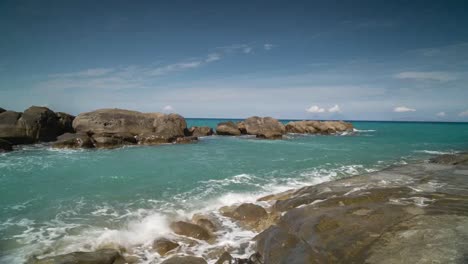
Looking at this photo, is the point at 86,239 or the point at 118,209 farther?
the point at 118,209

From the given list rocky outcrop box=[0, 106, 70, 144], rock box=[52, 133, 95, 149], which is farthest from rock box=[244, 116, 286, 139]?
rocky outcrop box=[0, 106, 70, 144]

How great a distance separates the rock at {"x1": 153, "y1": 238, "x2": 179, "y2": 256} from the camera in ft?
23.9

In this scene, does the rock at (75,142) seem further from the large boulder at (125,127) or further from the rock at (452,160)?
the rock at (452,160)

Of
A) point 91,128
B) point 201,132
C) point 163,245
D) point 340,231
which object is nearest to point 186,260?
point 163,245

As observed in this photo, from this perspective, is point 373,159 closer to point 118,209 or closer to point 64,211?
point 118,209

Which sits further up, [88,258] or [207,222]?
[88,258]

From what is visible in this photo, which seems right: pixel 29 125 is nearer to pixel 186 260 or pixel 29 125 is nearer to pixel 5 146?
pixel 5 146

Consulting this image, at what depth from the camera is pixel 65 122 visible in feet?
111

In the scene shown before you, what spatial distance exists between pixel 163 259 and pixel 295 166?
47.2 ft

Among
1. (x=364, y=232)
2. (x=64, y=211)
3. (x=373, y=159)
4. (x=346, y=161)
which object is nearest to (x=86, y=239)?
(x=64, y=211)

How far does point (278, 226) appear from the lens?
787cm

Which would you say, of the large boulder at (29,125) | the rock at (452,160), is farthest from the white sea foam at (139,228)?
the large boulder at (29,125)

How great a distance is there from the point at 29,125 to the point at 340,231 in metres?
33.3

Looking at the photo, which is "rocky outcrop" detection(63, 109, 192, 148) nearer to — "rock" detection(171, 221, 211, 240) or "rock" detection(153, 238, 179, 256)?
"rock" detection(171, 221, 211, 240)
